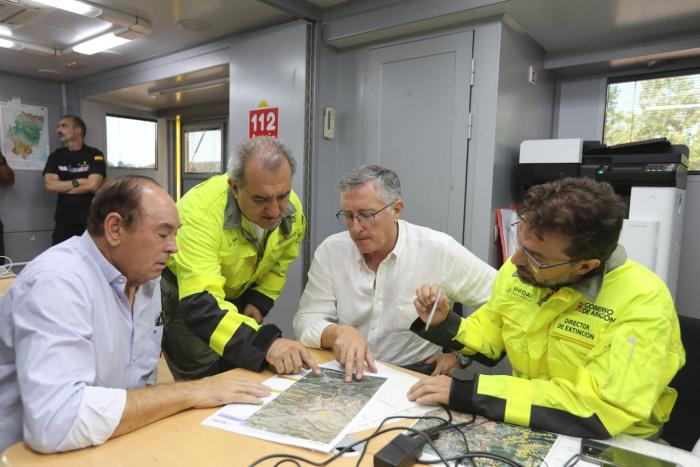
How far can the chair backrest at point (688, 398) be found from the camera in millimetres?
1243

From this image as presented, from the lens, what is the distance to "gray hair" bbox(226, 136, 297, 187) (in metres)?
1.54

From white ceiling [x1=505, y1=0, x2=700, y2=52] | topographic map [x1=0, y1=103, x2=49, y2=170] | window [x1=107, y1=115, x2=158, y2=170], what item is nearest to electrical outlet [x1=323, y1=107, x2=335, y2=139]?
white ceiling [x1=505, y1=0, x2=700, y2=52]

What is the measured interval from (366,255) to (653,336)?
3.42 feet

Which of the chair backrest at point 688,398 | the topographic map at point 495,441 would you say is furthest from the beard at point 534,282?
the chair backrest at point 688,398

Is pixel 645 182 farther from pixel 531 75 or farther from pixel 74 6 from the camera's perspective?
pixel 74 6

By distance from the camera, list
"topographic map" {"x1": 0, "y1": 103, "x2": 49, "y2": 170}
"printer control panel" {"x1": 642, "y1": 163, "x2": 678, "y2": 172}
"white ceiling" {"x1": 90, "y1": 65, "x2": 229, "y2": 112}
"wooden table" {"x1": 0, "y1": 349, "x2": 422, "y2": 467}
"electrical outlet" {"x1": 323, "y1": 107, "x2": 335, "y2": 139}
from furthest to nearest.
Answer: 1. "topographic map" {"x1": 0, "y1": 103, "x2": 49, "y2": 170}
2. "white ceiling" {"x1": 90, "y1": 65, "x2": 229, "y2": 112}
3. "electrical outlet" {"x1": 323, "y1": 107, "x2": 335, "y2": 139}
4. "printer control panel" {"x1": 642, "y1": 163, "x2": 678, "y2": 172}
5. "wooden table" {"x1": 0, "y1": 349, "x2": 422, "y2": 467}

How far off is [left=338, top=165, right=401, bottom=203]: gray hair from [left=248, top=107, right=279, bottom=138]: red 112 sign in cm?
156

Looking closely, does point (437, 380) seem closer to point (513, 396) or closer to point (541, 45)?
point (513, 396)

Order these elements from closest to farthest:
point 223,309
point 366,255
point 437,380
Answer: point 437,380, point 223,309, point 366,255

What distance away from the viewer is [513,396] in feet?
3.46

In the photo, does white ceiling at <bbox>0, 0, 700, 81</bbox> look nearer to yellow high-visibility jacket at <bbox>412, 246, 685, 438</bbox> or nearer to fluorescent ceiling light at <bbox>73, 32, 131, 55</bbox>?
fluorescent ceiling light at <bbox>73, 32, 131, 55</bbox>

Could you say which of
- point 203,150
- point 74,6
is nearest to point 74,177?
point 203,150

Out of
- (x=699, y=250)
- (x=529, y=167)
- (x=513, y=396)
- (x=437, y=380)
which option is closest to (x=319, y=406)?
(x=437, y=380)

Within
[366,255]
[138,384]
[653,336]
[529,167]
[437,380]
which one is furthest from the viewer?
[529,167]
